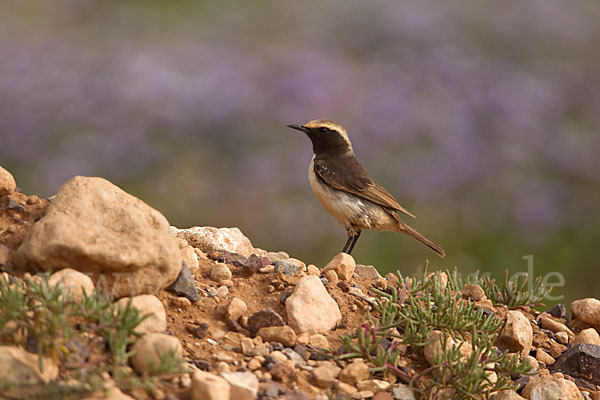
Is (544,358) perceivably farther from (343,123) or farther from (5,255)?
(343,123)

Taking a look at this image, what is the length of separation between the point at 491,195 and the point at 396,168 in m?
1.29

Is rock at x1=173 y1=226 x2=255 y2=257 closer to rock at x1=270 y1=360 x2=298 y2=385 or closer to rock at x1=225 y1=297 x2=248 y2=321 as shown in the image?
rock at x1=225 y1=297 x2=248 y2=321

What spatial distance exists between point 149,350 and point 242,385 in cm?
42

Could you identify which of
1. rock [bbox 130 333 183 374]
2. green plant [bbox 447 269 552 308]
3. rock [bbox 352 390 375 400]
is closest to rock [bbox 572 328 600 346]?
green plant [bbox 447 269 552 308]

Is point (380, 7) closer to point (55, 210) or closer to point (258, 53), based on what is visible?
point (258, 53)

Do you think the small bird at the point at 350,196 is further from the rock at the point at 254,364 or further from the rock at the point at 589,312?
the rock at the point at 254,364

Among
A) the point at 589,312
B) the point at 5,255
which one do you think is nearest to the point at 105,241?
the point at 5,255

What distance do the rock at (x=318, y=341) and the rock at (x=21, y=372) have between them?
1.32 metres

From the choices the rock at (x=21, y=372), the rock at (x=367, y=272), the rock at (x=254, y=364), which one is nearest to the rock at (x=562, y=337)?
the rock at (x=367, y=272)

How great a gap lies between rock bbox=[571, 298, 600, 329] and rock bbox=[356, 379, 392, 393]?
2.04 metres

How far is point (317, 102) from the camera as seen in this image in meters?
11.0

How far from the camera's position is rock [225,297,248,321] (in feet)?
12.8

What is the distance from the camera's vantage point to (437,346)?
3.78 metres

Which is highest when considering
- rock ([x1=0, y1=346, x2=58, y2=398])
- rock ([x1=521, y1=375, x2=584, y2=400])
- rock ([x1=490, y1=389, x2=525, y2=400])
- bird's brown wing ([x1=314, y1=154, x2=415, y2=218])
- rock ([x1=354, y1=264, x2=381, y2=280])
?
bird's brown wing ([x1=314, y1=154, x2=415, y2=218])
